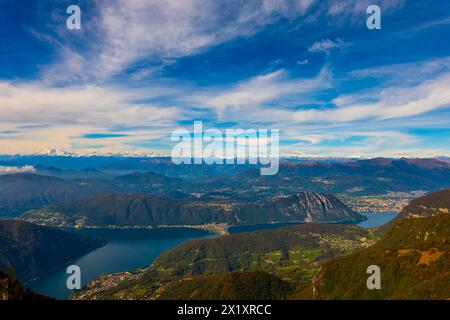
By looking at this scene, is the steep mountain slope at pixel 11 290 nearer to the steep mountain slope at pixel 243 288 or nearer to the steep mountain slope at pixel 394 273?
the steep mountain slope at pixel 394 273

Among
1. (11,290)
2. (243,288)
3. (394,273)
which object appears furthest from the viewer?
(243,288)

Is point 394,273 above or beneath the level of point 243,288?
above

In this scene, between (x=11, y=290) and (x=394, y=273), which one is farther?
(x=394, y=273)

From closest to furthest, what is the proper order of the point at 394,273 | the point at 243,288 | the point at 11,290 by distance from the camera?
the point at 11,290, the point at 394,273, the point at 243,288

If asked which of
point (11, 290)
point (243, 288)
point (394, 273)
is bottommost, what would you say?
point (243, 288)

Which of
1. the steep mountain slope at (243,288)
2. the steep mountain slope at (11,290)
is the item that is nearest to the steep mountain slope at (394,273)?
the steep mountain slope at (243,288)

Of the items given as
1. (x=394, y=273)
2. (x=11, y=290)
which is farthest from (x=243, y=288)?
(x=11, y=290)

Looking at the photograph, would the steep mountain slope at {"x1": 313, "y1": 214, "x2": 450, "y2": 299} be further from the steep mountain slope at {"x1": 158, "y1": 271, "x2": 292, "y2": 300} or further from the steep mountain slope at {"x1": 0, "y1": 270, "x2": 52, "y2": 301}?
the steep mountain slope at {"x1": 0, "y1": 270, "x2": 52, "y2": 301}

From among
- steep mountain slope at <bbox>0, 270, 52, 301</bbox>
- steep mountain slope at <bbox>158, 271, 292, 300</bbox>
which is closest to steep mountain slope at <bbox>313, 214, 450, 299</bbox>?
steep mountain slope at <bbox>158, 271, 292, 300</bbox>

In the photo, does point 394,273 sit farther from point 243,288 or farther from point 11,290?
point 11,290
